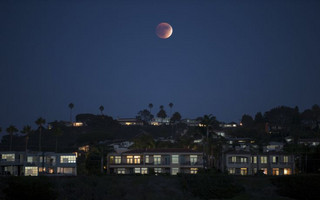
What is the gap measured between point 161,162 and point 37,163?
21.7m

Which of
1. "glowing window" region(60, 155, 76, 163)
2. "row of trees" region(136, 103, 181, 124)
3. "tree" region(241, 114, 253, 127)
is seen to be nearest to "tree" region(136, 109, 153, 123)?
"row of trees" region(136, 103, 181, 124)

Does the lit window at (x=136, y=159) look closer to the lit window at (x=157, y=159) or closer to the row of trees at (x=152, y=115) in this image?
the lit window at (x=157, y=159)

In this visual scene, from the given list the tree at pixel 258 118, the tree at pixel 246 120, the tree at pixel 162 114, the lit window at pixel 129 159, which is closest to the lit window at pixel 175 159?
the lit window at pixel 129 159

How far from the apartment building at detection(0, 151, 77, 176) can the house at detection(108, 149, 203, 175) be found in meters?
7.92

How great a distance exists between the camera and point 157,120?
181000 millimetres

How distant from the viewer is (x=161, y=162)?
61.7 m

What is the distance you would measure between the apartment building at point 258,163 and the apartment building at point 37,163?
88.7ft

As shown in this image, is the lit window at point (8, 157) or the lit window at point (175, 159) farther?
the lit window at point (8, 157)

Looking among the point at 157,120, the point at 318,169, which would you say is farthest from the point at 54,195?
the point at 157,120

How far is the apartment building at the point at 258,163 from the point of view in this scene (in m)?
63.9

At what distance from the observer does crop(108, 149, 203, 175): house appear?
61.0 metres

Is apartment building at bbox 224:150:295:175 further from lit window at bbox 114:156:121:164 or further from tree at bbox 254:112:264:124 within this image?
tree at bbox 254:112:264:124

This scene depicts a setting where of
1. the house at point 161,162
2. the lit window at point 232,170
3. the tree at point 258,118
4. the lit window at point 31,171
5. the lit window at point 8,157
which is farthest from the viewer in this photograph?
the tree at point 258,118

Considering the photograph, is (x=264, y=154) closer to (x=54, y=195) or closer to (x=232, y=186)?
(x=232, y=186)
